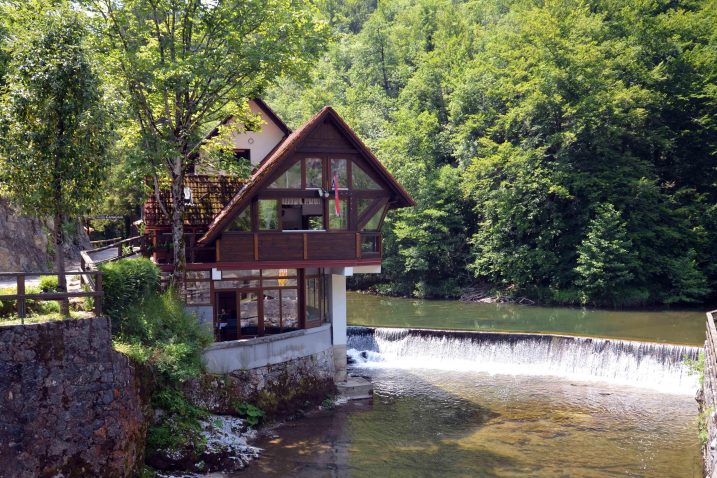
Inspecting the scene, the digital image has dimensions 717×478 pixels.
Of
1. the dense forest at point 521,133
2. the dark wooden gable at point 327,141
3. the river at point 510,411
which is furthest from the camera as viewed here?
the dark wooden gable at point 327,141

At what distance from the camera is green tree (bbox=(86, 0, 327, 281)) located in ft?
61.0

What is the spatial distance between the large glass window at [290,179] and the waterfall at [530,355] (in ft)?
32.2

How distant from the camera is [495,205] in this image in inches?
1748

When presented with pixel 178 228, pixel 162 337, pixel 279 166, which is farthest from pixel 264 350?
pixel 279 166

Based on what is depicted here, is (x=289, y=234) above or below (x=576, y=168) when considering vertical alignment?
below

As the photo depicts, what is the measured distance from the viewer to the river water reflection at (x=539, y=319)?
102 ft

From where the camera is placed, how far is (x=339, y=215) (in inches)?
854

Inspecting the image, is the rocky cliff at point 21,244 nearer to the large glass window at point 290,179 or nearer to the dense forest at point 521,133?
the dense forest at point 521,133

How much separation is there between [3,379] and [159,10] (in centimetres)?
1157

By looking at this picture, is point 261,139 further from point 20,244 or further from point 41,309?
point 41,309

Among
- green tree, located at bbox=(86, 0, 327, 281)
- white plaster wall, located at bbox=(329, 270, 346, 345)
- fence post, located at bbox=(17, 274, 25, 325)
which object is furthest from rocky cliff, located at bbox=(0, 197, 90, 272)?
fence post, located at bbox=(17, 274, 25, 325)

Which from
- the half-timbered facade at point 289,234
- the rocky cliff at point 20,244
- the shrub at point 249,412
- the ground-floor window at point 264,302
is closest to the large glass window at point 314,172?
the half-timbered facade at point 289,234

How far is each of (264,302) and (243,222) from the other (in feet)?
9.27

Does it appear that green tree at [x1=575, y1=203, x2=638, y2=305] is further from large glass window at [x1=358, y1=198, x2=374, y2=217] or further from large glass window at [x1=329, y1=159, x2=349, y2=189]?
large glass window at [x1=329, y1=159, x2=349, y2=189]
